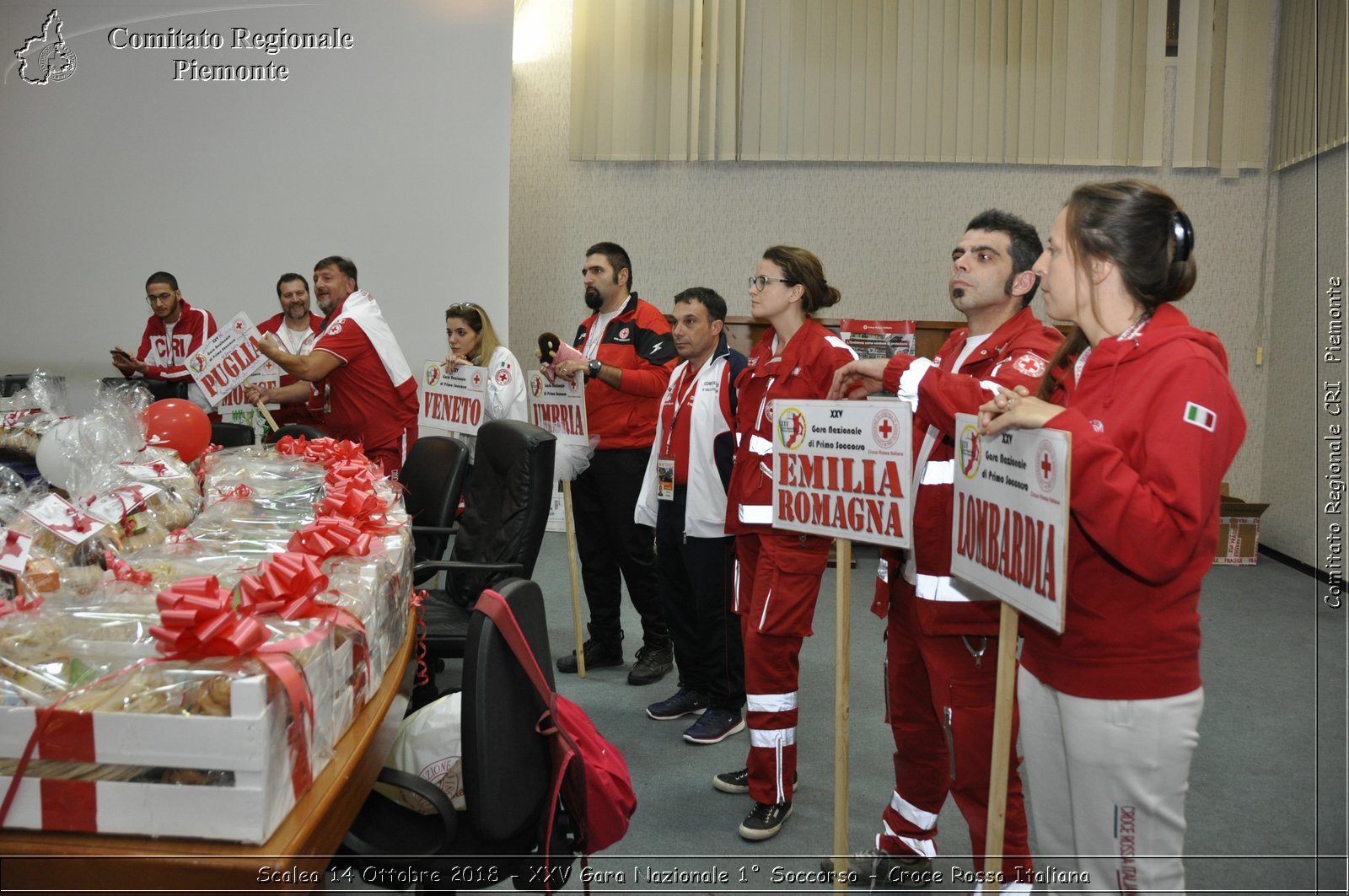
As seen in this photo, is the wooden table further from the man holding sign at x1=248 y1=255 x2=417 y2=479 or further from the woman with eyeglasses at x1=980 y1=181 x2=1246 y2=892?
the man holding sign at x1=248 y1=255 x2=417 y2=479

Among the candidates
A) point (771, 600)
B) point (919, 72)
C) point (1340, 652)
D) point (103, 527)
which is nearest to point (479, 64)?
point (919, 72)

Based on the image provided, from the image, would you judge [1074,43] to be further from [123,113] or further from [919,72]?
[123,113]

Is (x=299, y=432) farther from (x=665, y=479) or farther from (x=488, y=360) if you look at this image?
(x=665, y=479)

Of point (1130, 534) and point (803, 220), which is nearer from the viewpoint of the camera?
point (1130, 534)

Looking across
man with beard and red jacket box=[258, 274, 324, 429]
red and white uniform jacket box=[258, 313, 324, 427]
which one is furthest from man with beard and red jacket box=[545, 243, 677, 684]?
man with beard and red jacket box=[258, 274, 324, 429]

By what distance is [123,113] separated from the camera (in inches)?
267

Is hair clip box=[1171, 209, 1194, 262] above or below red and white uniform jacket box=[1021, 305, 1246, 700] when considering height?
above

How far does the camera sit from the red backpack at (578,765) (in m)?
1.58

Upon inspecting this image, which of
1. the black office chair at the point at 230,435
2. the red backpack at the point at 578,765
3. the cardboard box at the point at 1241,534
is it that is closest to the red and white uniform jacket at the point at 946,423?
the red backpack at the point at 578,765

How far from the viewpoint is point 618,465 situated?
4.23 m

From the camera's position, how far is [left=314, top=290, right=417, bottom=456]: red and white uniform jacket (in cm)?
437

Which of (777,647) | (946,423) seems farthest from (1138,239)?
(777,647)

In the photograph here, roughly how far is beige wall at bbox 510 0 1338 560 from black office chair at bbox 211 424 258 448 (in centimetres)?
326

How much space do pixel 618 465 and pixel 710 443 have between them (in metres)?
0.84
